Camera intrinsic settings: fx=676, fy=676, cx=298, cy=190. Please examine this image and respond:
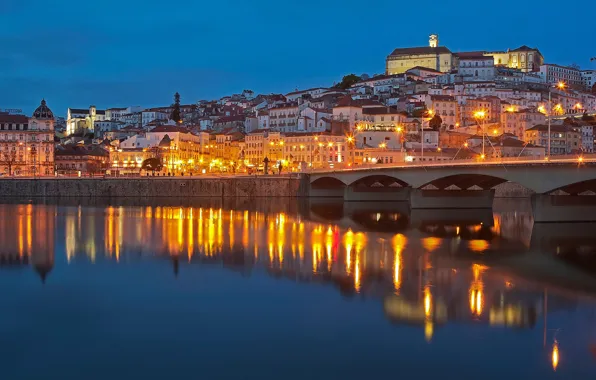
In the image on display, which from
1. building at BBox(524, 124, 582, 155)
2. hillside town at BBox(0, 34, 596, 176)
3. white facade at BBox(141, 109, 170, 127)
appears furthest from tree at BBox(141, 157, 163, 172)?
white facade at BBox(141, 109, 170, 127)

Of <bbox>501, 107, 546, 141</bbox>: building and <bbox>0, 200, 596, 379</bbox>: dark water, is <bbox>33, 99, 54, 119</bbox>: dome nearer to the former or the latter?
<bbox>0, 200, 596, 379</bbox>: dark water

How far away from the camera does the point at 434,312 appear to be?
16.8 metres

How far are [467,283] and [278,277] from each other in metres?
5.91

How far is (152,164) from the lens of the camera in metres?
93.4

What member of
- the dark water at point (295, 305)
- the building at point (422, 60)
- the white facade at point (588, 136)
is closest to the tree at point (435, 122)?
the white facade at point (588, 136)

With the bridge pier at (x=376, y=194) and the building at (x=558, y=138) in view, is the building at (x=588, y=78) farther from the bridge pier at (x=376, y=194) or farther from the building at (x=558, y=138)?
the bridge pier at (x=376, y=194)

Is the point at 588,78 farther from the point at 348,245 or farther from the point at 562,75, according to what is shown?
the point at 348,245

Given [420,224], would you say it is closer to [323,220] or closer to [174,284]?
[323,220]

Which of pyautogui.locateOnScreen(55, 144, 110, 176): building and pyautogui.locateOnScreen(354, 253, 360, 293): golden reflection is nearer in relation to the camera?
pyautogui.locateOnScreen(354, 253, 360, 293): golden reflection

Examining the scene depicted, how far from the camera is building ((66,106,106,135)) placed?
163 m

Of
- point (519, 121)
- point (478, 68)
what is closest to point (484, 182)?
point (519, 121)

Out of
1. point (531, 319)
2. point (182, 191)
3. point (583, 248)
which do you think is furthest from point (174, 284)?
point (182, 191)

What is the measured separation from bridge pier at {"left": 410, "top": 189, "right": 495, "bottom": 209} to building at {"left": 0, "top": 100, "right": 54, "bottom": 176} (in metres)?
53.9

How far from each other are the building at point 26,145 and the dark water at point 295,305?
5723cm
